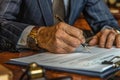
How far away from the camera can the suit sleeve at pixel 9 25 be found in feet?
3.18

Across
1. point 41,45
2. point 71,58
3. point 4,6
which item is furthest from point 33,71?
point 4,6

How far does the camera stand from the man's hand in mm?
982

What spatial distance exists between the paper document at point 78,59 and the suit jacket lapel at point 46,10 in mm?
282

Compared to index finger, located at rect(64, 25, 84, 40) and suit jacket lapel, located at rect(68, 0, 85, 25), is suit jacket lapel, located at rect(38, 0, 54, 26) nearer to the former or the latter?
suit jacket lapel, located at rect(68, 0, 85, 25)

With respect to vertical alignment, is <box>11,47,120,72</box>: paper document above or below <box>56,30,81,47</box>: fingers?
below

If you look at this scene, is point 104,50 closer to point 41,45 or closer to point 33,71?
point 41,45

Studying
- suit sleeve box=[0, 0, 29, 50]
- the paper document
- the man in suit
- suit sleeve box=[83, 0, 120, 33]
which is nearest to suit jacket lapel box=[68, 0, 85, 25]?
the man in suit

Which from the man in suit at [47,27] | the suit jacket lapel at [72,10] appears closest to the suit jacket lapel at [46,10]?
the man in suit at [47,27]

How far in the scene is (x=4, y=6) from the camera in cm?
107

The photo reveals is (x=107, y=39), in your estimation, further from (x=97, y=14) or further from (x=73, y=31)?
(x=97, y=14)

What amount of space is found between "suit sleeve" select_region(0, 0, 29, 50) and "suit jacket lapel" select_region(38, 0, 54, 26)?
0.09m

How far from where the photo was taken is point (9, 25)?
101 cm

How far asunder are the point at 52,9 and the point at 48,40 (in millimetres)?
339

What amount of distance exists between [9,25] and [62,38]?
248 millimetres
